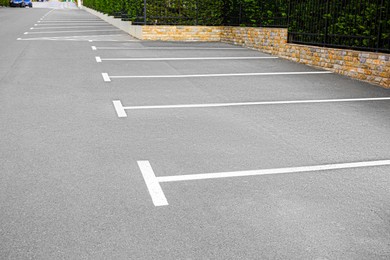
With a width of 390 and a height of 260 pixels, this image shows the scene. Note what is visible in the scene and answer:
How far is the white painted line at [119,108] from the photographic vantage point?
7363mm

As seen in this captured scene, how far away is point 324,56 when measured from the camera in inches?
503

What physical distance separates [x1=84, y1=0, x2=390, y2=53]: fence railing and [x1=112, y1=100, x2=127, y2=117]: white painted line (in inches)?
237

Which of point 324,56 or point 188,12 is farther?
point 188,12

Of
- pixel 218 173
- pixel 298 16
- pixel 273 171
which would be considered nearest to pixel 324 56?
pixel 298 16

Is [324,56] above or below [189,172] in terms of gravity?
above

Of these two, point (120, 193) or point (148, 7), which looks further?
point (148, 7)

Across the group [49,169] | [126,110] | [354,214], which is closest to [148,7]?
[126,110]

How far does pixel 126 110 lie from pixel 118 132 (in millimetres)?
1338

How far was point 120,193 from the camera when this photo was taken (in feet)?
14.2

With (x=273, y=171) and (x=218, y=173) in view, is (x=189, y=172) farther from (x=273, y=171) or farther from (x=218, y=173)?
(x=273, y=171)

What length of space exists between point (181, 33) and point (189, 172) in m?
16.6

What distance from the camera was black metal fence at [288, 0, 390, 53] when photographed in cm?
1070

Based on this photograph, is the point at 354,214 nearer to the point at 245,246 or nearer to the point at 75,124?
the point at 245,246

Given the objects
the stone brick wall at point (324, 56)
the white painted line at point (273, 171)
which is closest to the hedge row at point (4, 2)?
the stone brick wall at point (324, 56)
